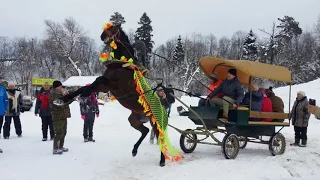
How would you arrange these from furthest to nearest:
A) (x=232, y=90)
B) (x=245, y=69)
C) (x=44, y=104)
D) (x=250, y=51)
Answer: (x=250, y=51), (x=44, y=104), (x=232, y=90), (x=245, y=69)

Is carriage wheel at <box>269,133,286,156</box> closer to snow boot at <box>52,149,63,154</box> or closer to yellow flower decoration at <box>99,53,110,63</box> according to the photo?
yellow flower decoration at <box>99,53,110,63</box>

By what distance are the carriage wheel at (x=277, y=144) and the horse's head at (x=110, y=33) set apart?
475 centimetres

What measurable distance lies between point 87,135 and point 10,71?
169 ft

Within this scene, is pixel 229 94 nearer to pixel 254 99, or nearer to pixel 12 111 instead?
pixel 254 99

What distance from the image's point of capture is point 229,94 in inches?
321

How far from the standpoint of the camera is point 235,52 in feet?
220

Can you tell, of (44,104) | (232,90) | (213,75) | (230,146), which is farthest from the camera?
(44,104)

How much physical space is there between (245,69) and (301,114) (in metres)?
3.88

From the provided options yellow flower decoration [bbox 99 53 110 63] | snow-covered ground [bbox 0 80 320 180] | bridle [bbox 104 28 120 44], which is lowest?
snow-covered ground [bbox 0 80 320 180]

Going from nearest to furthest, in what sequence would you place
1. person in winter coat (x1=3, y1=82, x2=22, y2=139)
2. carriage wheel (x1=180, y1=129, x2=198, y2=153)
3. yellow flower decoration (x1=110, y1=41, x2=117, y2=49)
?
1. yellow flower decoration (x1=110, y1=41, x2=117, y2=49)
2. carriage wheel (x1=180, y1=129, x2=198, y2=153)
3. person in winter coat (x1=3, y1=82, x2=22, y2=139)

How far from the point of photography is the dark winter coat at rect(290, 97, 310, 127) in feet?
35.1

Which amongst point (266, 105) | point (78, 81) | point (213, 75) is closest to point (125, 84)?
point (213, 75)

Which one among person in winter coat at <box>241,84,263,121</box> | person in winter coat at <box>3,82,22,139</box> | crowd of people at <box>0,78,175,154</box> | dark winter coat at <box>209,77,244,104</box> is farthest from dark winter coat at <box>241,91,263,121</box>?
person in winter coat at <box>3,82,22,139</box>

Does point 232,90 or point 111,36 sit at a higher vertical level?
point 111,36
